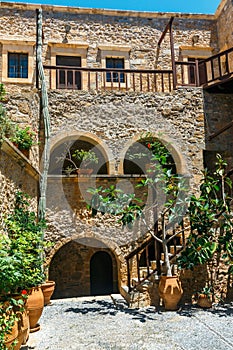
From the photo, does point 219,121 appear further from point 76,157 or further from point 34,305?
point 34,305

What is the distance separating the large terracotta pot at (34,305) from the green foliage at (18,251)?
0.12m

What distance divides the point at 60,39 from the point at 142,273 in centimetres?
842

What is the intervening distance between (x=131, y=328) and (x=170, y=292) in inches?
47.0

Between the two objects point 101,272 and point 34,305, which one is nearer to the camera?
point 34,305

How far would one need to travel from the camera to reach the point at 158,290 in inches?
243

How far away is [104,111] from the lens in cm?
845

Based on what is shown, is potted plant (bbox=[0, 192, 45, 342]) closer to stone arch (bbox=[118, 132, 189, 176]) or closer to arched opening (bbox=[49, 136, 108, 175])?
arched opening (bbox=[49, 136, 108, 175])

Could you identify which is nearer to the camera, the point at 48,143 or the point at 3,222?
the point at 3,222

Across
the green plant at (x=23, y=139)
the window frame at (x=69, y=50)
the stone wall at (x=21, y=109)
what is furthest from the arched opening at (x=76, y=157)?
the window frame at (x=69, y=50)

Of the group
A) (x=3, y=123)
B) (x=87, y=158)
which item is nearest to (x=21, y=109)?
(x=87, y=158)

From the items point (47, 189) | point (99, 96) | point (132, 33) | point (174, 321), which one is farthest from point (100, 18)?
point (174, 321)

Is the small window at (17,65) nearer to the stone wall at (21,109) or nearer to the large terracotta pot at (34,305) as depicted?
the stone wall at (21,109)

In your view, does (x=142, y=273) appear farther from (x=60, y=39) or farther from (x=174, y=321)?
(x=60, y=39)

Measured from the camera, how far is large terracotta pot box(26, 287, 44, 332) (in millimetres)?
4593
